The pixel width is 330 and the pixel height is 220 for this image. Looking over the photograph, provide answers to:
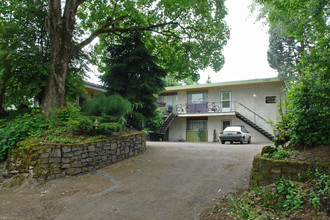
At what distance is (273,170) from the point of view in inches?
179

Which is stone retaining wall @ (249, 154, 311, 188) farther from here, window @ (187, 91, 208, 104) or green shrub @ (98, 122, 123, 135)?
window @ (187, 91, 208, 104)

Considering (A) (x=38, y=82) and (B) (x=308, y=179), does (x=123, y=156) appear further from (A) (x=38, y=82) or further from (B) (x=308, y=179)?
(B) (x=308, y=179)

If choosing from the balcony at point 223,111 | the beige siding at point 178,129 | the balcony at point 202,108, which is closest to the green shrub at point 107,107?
the balcony at point 223,111

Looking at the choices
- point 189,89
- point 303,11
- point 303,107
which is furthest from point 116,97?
point 189,89

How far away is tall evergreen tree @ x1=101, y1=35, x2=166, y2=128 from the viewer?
36.8ft

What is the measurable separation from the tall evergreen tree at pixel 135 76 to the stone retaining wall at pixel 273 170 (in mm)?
6928

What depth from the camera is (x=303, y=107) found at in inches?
195

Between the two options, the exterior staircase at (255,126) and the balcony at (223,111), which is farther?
the balcony at (223,111)

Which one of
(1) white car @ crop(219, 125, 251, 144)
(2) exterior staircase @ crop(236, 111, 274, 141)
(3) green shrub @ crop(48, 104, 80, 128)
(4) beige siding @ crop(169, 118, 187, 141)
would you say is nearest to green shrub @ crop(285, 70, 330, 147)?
(3) green shrub @ crop(48, 104, 80, 128)

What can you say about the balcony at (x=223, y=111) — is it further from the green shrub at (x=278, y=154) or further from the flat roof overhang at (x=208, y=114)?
the green shrub at (x=278, y=154)

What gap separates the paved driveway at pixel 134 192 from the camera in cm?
445

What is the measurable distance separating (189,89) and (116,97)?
14.0 meters

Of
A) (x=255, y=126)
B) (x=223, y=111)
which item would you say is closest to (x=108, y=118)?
(x=255, y=126)

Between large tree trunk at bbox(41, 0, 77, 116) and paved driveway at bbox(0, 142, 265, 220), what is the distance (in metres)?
3.79
